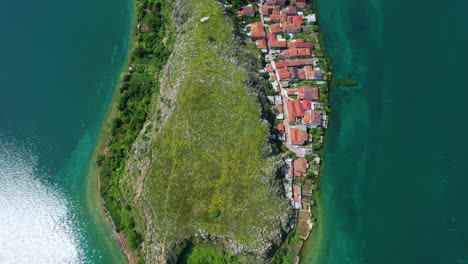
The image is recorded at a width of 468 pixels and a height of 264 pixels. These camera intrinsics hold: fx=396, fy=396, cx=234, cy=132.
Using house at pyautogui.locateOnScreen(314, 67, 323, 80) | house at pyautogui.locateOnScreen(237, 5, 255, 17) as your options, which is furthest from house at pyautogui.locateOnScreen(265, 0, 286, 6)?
house at pyautogui.locateOnScreen(314, 67, 323, 80)

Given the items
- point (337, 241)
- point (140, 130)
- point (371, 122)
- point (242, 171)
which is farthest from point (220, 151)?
point (371, 122)

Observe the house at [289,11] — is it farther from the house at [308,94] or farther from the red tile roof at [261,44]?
the house at [308,94]

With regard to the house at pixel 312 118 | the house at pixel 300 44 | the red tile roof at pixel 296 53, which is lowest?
the house at pixel 312 118

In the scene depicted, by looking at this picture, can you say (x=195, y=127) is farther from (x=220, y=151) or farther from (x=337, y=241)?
(x=337, y=241)

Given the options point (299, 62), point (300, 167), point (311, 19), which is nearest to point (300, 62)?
point (299, 62)

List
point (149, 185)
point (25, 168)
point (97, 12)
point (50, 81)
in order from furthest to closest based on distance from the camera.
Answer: point (97, 12) < point (50, 81) < point (25, 168) < point (149, 185)

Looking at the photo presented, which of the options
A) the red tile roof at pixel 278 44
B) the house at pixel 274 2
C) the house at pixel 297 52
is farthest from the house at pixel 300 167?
the house at pixel 274 2

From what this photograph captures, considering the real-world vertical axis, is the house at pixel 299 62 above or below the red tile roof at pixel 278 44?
below

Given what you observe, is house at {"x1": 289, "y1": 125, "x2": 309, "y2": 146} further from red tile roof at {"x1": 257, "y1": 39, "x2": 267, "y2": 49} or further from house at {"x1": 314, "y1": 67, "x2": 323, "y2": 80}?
red tile roof at {"x1": 257, "y1": 39, "x2": 267, "y2": 49}
